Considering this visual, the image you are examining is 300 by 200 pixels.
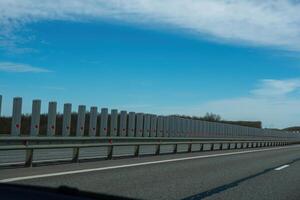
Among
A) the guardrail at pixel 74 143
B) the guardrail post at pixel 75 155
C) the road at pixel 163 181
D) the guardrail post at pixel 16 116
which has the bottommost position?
the road at pixel 163 181

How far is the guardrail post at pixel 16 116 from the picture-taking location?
82.9 feet

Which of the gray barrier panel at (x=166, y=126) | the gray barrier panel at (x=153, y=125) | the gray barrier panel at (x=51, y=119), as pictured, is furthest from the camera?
the gray barrier panel at (x=166, y=126)

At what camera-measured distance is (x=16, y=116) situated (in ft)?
83.5

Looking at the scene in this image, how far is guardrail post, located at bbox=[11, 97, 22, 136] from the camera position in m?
25.3

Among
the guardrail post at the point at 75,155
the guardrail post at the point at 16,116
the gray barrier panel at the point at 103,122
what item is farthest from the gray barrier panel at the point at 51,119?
the guardrail post at the point at 75,155

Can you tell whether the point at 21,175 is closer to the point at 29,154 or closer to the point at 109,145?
the point at 29,154

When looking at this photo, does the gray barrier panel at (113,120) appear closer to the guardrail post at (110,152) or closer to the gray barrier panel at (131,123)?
the gray barrier panel at (131,123)

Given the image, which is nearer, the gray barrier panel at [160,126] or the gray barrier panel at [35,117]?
the gray barrier panel at [35,117]

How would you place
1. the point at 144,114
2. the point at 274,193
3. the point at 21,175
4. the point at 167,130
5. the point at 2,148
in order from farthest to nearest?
the point at 167,130, the point at 144,114, the point at 2,148, the point at 21,175, the point at 274,193

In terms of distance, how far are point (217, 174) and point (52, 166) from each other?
4.81 m

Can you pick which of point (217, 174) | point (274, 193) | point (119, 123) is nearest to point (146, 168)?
point (217, 174)

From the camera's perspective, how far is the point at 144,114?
141 ft

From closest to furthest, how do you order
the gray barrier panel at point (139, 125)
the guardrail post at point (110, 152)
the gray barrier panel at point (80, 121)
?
the guardrail post at point (110, 152) < the gray barrier panel at point (80, 121) < the gray barrier panel at point (139, 125)

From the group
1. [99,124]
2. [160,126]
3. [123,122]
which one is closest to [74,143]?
[123,122]
